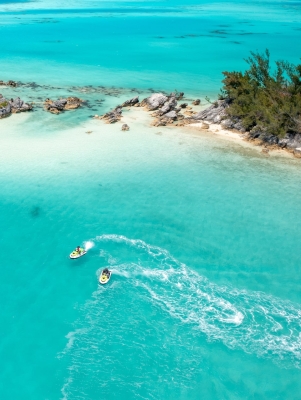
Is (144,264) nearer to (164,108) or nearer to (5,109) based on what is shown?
(164,108)

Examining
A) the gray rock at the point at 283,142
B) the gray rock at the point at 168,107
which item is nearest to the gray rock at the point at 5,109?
the gray rock at the point at 168,107

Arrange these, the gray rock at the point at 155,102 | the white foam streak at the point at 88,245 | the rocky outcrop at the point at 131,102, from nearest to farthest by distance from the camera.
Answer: the white foam streak at the point at 88,245
the gray rock at the point at 155,102
the rocky outcrop at the point at 131,102

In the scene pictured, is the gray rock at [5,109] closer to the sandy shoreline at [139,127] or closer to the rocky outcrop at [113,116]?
the sandy shoreline at [139,127]

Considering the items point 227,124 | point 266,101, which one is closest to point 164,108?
point 227,124

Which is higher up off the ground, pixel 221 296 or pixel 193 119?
pixel 193 119

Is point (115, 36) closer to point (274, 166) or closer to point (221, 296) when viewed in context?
point (274, 166)

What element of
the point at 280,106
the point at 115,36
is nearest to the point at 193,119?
the point at 280,106
